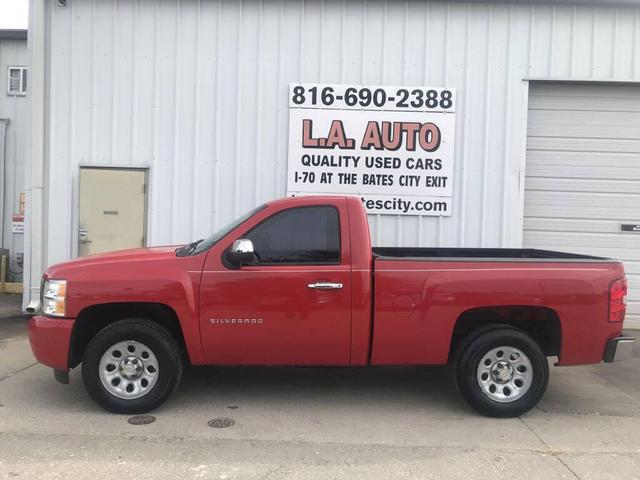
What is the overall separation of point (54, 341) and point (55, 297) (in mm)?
362

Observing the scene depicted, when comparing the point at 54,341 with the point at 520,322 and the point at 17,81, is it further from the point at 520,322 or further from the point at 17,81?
the point at 17,81

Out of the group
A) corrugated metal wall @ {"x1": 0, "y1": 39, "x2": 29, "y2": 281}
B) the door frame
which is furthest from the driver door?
corrugated metal wall @ {"x1": 0, "y1": 39, "x2": 29, "y2": 281}

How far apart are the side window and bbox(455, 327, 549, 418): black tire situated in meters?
1.41

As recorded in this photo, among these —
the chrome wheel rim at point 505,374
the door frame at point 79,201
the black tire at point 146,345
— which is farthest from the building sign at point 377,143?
the black tire at point 146,345

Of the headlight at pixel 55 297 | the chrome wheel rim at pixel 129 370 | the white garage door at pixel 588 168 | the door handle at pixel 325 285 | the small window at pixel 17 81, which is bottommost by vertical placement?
the chrome wheel rim at pixel 129 370

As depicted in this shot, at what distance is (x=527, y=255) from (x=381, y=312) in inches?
91.8

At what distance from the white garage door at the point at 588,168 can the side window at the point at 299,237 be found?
5.17 m

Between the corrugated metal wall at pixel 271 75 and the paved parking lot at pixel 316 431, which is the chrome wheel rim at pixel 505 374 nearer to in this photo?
the paved parking lot at pixel 316 431

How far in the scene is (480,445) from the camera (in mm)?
4441

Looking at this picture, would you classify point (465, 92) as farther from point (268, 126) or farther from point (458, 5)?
point (268, 126)

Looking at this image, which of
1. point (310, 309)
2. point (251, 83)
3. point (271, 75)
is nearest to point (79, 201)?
point (251, 83)

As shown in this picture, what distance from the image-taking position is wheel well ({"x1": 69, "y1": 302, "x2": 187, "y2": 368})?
4945 mm

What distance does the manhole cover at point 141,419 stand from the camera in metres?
4.78

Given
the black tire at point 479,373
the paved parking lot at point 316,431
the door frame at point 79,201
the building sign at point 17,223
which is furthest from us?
the building sign at point 17,223
